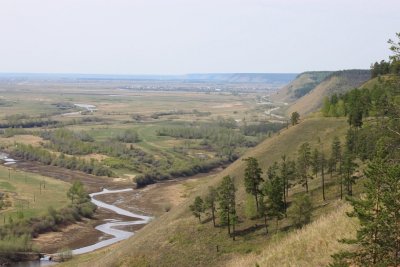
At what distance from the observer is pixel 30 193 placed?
15712 centimetres

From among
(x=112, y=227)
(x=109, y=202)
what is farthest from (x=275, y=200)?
(x=109, y=202)

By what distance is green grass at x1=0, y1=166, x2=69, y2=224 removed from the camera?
13438 centimetres

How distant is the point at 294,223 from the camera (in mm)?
64875

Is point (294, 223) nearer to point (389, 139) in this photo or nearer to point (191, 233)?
point (191, 233)

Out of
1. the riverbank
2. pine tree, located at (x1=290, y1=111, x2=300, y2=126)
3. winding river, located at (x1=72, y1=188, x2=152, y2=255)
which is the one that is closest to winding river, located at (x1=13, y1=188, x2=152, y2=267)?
winding river, located at (x1=72, y1=188, x2=152, y2=255)

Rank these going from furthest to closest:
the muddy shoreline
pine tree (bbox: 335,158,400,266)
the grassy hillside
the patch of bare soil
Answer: the patch of bare soil, the muddy shoreline, the grassy hillside, pine tree (bbox: 335,158,400,266)

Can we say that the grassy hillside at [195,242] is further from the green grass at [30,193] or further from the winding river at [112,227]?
the green grass at [30,193]

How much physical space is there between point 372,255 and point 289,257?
30.3ft

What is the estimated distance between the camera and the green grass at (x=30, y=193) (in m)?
134

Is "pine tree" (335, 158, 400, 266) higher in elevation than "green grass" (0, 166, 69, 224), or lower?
higher

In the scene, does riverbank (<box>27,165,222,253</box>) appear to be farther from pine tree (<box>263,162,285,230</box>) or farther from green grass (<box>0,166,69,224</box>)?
pine tree (<box>263,162,285,230</box>)

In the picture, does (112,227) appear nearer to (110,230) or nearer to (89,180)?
(110,230)

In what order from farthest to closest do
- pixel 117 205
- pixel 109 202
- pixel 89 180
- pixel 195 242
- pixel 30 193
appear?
pixel 89 180 < pixel 109 202 < pixel 30 193 < pixel 117 205 < pixel 195 242

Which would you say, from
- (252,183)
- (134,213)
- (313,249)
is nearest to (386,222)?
(313,249)
